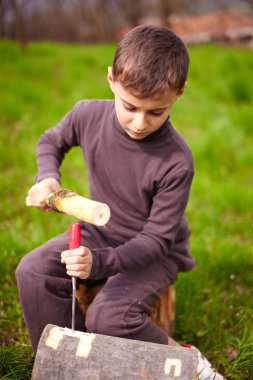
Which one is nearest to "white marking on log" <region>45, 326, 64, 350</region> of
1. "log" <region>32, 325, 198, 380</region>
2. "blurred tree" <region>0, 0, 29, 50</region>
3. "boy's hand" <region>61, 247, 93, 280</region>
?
"log" <region>32, 325, 198, 380</region>

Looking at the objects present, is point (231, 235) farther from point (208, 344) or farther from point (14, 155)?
→ point (14, 155)

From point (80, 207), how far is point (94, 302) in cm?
53

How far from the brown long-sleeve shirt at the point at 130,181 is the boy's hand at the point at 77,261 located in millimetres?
75

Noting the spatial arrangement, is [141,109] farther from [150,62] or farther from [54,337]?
[54,337]

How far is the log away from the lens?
62.2 inches

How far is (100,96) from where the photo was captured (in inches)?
213

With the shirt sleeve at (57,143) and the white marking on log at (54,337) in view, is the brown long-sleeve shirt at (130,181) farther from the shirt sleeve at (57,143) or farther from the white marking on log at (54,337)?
the white marking on log at (54,337)

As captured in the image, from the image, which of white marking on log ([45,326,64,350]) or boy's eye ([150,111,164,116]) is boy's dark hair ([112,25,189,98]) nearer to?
boy's eye ([150,111,164,116])

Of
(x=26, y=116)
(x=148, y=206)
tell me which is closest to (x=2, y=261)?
(x=148, y=206)

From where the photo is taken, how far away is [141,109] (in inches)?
68.1

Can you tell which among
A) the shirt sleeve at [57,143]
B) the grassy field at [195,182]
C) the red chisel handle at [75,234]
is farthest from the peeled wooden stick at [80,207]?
the grassy field at [195,182]

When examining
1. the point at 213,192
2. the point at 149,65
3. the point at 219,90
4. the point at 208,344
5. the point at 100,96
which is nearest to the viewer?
the point at 149,65

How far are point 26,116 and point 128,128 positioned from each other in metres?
3.05

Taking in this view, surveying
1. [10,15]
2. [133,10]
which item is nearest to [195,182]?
[10,15]
